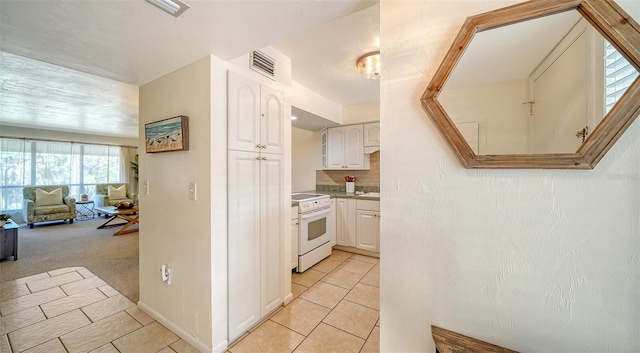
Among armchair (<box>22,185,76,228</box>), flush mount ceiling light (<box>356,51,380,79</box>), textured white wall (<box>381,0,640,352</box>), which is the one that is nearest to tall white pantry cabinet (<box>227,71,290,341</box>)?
flush mount ceiling light (<box>356,51,380,79</box>)

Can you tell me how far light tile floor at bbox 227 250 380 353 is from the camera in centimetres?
170

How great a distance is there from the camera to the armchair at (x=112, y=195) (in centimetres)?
635

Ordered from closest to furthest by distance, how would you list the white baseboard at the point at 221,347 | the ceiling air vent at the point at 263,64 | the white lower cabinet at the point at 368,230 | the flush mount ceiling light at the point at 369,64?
the white baseboard at the point at 221,347 < the ceiling air vent at the point at 263,64 < the flush mount ceiling light at the point at 369,64 < the white lower cabinet at the point at 368,230

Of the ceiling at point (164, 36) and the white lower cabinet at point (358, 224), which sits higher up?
the ceiling at point (164, 36)

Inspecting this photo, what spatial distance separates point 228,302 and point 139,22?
73.2 inches

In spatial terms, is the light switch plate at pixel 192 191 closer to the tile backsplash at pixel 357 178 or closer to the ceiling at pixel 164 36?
the ceiling at pixel 164 36

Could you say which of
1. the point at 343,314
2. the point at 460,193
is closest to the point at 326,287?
the point at 343,314

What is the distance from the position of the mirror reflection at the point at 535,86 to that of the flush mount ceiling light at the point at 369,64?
154 centimetres

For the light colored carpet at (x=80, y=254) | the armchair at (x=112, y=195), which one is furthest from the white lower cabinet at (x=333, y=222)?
the armchair at (x=112, y=195)

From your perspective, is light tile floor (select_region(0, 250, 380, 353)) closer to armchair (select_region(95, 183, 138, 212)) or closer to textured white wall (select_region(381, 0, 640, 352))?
textured white wall (select_region(381, 0, 640, 352))

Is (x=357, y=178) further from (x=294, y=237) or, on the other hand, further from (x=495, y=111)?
(x=495, y=111)

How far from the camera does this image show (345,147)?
401 cm

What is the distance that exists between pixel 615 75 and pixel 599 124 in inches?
5.6

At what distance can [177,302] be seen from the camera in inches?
72.7
